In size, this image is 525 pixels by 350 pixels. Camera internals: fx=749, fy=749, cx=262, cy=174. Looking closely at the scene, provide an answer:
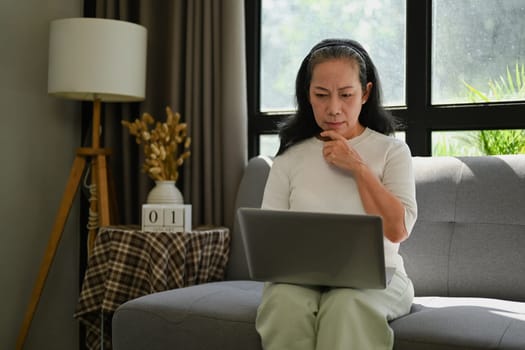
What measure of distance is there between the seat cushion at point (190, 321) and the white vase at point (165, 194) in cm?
63

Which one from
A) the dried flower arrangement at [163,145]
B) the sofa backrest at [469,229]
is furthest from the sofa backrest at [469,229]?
the dried flower arrangement at [163,145]

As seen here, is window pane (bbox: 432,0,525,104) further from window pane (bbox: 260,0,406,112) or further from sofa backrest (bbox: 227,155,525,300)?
sofa backrest (bbox: 227,155,525,300)

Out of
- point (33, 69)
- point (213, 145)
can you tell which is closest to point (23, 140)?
point (33, 69)

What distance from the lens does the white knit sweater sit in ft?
6.77

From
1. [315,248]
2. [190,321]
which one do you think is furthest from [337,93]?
[190,321]

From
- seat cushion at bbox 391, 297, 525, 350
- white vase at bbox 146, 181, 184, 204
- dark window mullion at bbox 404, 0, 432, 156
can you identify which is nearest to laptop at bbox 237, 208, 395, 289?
seat cushion at bbox 391, 297, 525, 350

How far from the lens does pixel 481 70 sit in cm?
279

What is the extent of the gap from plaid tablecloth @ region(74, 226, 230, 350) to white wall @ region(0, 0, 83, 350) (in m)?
0.56

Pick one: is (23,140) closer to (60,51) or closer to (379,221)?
(60,51)

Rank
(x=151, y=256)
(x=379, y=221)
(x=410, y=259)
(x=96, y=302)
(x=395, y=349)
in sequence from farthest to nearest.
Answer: (x=96, y=302) → (x=151, y=256) → (x=410, y=259) → (x=395, y=349) → (x=379, y=221)

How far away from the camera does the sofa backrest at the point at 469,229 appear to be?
2.29 metres

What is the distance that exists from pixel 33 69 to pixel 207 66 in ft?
2.59

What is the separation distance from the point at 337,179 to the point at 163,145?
3.50 feet

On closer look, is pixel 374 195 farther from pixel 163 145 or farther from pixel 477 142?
pixel 163 145
